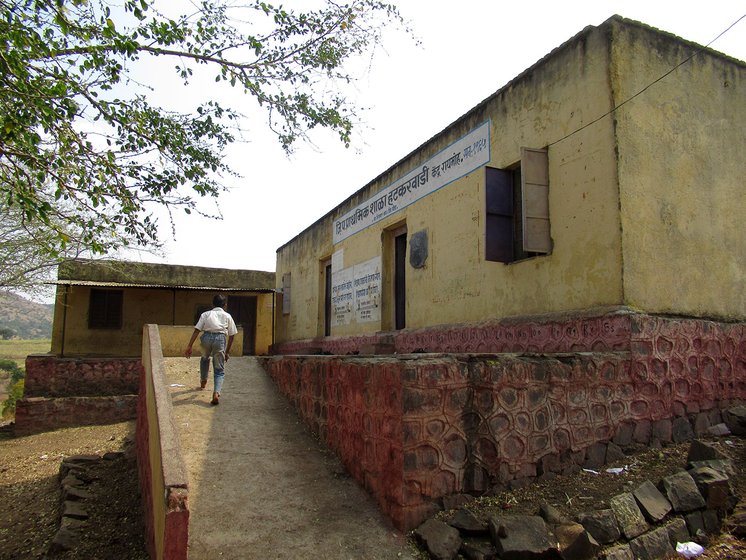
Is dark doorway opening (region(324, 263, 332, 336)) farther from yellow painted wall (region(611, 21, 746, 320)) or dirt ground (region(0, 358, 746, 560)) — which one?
yellow painted wall (region(611, 21, 746, 320))

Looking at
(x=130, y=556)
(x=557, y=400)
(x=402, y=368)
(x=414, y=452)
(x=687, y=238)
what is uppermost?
(x=687, y=238)

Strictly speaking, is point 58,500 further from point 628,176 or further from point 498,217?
point 628,176

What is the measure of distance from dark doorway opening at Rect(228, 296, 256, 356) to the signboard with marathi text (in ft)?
22.1

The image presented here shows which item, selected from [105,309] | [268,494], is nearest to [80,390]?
[105,309]

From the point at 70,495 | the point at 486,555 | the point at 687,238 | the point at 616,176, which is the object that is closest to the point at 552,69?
the point at 616,176

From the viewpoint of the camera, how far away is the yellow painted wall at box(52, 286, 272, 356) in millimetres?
14727

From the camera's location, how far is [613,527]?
3.37 m

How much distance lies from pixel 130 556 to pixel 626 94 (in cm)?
638

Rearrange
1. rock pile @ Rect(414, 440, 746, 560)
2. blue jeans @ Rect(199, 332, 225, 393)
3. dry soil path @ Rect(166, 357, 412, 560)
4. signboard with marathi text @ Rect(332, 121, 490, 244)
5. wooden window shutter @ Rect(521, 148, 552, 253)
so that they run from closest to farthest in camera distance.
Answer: rock pile @ Rect(414, 440, 746, 560)
dry soil path @ Rect(166, 357, 412, 560)
wooden window shutter @ Rect(521, 148, 552, 253)
blue jeans @ Rect(199, 332, 225, 393)
signboard with marathi text @ Rect(332, 121, 490, 244)

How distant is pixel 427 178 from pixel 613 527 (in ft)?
19.8

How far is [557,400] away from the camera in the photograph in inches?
168

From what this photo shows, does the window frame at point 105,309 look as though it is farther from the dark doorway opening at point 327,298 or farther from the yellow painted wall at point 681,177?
the yellow painted wall at point 681,177

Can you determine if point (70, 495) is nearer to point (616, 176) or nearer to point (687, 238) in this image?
point (616, 176)

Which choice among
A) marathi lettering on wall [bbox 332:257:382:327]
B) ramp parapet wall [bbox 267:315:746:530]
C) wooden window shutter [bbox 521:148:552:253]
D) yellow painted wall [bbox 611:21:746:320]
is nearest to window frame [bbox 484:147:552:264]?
wooden window shutter [bbox 521:148:552:253]
